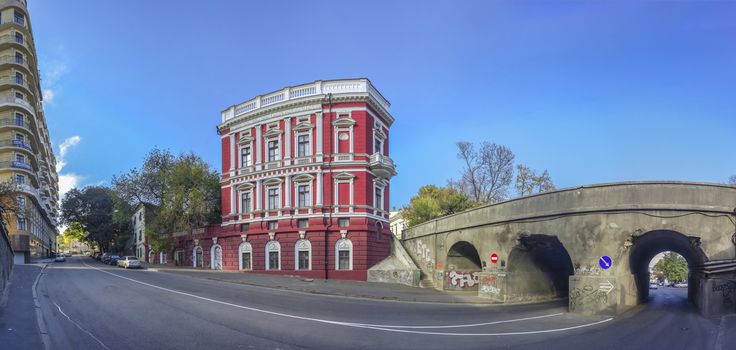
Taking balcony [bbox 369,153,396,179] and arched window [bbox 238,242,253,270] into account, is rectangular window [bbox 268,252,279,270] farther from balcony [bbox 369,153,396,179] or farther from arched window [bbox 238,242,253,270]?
balcony [bbox 369,153,396,179]

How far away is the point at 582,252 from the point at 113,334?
57.0ft

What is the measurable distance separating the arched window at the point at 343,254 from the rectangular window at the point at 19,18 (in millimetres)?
56871

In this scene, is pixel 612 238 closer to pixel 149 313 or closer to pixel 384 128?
pixel 149 313

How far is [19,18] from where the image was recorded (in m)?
59.1

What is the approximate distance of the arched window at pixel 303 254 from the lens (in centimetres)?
3475

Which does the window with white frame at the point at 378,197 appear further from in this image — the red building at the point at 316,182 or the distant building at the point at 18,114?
the distant building at the point at 18,114

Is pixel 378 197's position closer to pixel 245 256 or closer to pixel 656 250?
pixel 245 256

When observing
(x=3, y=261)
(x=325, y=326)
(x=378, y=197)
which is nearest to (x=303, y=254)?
(x=378, y=197)

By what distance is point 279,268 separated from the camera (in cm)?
3588

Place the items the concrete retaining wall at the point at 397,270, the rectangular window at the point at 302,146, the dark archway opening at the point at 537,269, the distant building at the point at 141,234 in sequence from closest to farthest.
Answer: the dark archway opening at the point at 537,269 → the concrete retaining wall at the point at 397,270 → the rectangular window at the point at 302,146 → the distant building at the point at 141,234

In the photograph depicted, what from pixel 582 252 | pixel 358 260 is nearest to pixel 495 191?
pixel 358 260

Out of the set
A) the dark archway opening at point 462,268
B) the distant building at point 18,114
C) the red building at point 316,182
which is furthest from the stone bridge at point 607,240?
the distant building at point 18,114

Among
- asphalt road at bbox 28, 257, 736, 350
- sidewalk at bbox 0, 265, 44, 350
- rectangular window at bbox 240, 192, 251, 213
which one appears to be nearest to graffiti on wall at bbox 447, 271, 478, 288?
asphalt road at bbox 28, 257, 736, 350

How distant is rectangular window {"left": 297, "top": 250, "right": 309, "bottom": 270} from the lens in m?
34.9
